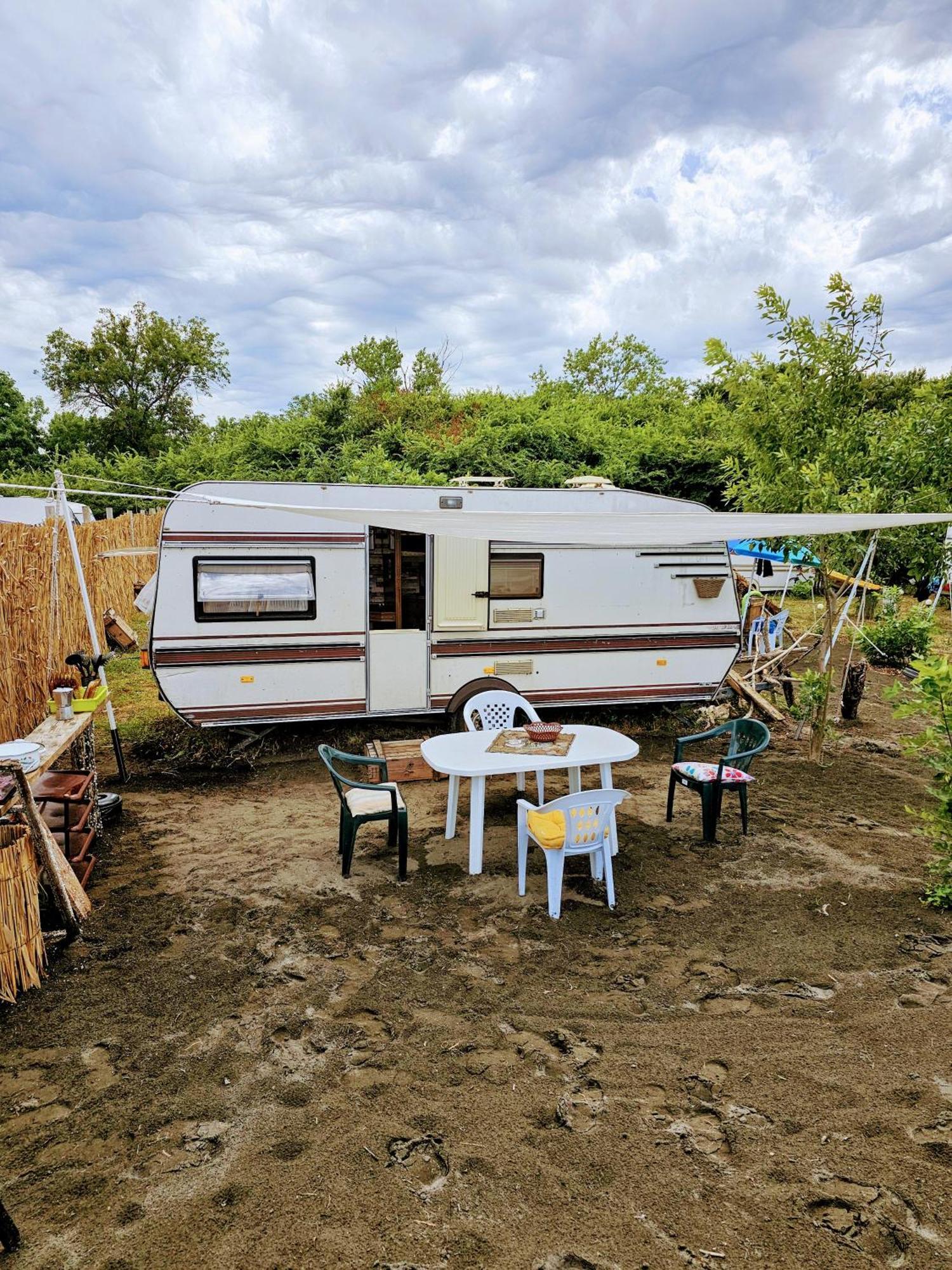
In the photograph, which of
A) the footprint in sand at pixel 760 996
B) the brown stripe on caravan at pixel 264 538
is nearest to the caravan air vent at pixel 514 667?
the brown stripe on caravan at pixel 264 538

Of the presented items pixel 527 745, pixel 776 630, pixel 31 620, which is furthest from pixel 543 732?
pixel 776 630

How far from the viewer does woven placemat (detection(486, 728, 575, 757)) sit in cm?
501

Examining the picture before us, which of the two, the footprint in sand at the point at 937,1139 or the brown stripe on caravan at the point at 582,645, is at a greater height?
the brown stripe on caravan at the point at 582,645

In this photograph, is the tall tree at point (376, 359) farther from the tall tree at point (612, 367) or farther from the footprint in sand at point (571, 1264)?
the footprint in sand at point (571, 1264)

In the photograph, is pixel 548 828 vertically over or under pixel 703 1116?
over

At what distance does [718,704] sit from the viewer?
8.62 metres

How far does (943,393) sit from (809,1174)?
243 inches

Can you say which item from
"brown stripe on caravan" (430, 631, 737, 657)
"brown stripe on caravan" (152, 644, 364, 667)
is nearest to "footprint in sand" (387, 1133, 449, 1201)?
"brown stripe on caravan" (152, 644, 364, 667)

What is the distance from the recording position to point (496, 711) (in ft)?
21.2

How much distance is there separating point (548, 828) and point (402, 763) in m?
2.42

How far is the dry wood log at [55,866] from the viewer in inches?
146

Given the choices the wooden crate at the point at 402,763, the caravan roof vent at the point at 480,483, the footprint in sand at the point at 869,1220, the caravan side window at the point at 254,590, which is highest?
the caravan roof vent at the point at 480,483

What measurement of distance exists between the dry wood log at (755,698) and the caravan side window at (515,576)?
8.64 feet

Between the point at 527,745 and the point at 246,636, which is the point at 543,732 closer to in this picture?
the point at 527,745
